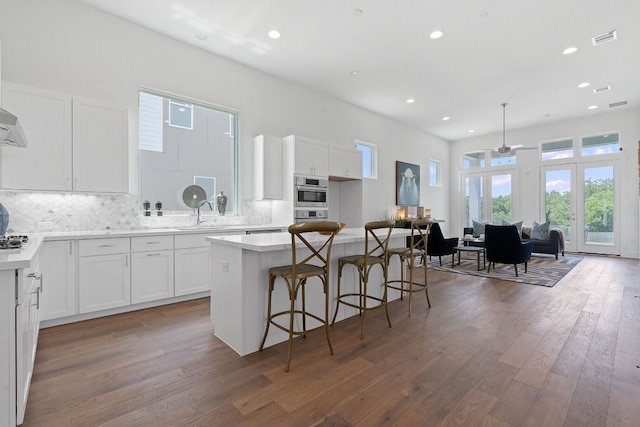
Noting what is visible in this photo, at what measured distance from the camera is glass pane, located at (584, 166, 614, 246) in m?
7.57

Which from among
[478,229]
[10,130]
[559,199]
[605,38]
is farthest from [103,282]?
[559,199]

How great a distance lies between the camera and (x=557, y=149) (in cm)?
832

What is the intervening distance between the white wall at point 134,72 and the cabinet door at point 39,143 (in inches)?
18.6

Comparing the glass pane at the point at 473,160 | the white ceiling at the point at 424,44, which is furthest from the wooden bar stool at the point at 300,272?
the glass pane at the point at 473,160

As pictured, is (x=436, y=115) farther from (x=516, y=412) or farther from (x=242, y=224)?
(x=516, y=412)

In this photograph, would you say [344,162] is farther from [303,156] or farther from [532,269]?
[532,269]

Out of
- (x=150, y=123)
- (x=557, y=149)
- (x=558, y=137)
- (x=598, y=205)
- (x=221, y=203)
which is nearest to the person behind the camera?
(x=150, y=123)

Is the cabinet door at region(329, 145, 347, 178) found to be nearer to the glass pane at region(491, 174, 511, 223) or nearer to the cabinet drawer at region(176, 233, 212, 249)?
the cabinet drawer at region(176, 233, 212, 249)

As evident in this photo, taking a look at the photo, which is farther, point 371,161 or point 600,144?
point 600,144

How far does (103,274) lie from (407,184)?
22.8ft

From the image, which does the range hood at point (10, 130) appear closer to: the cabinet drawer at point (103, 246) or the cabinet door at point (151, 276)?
the cabinet drawer at point (103, 246)

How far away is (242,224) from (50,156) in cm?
247

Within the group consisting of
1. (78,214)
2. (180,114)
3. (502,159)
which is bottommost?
(78,214)

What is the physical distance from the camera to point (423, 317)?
327 cm
